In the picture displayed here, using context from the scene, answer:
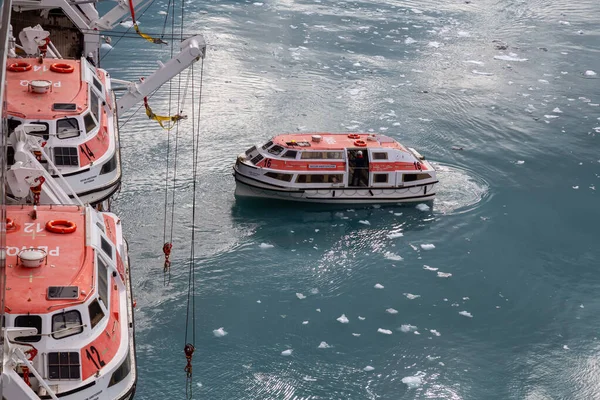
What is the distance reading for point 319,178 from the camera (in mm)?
30750

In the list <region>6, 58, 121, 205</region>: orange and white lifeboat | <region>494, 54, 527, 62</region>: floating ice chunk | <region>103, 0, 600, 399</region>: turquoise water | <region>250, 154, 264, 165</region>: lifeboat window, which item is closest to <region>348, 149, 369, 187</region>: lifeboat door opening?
<region>103, 0, 600, 399</region>: turquoise water

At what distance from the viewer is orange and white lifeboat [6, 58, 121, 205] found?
1955cm

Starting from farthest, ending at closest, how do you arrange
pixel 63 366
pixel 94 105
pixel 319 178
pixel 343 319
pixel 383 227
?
pixel 319 178 → pixel 383 227 → pixel 343 319 → pixel 94 105 → pixel 63 366

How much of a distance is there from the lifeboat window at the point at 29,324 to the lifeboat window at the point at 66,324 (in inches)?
9.2

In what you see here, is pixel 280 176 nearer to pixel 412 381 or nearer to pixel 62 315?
pixel 412 381

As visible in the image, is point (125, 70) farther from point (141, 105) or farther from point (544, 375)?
point (544, 375)

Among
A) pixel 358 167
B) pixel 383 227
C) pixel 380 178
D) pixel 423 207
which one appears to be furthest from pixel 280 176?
pixel 423 207

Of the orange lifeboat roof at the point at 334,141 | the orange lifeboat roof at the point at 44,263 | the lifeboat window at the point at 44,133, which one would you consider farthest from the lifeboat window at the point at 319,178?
the orange lifeboat roof at the point at 44,263

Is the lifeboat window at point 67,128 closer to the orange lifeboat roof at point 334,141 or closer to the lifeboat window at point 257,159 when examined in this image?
the lifeboat window at point 257,159

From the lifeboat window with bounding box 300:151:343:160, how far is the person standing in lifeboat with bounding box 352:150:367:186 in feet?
2.37

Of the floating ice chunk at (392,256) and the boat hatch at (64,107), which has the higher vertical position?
the boat hatch at (64,107)

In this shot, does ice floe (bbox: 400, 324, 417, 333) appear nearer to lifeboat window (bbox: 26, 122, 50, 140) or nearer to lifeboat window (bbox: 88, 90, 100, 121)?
lifeboat window (bbox: 88, 90, 100, 121)

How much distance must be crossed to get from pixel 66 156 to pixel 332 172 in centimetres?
1268

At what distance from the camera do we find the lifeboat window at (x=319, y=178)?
30672mm
